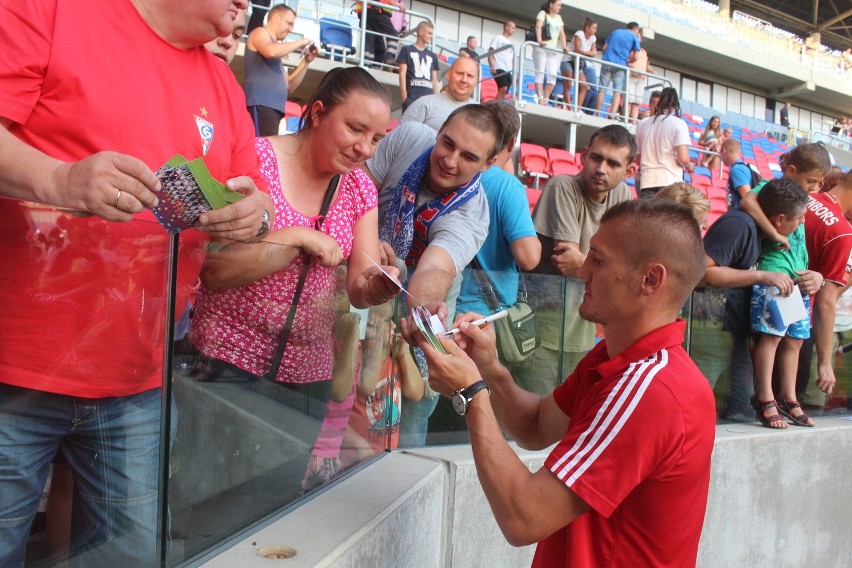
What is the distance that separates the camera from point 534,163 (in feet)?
37.9

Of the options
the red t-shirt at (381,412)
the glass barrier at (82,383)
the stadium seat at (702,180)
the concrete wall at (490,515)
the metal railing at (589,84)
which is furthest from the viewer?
the stadium seat at (702,180)

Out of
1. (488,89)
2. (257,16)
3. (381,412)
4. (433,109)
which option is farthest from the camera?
(488,89)

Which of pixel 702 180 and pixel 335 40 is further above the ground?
pixel 335 40

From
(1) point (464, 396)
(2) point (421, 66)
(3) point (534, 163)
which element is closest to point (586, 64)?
(3) point (534, 163)

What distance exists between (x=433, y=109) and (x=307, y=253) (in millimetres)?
2577

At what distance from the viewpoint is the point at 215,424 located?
1615 mm

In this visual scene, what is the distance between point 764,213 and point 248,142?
304 centimetres

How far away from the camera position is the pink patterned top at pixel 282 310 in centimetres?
167

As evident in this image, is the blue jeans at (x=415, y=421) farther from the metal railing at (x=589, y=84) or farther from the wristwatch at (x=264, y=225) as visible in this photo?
the metal railing at (x=589, y=84)

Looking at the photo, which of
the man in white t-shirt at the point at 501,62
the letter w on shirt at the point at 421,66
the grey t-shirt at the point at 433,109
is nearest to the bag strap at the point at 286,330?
the grey t-shirt at the point at 433,109

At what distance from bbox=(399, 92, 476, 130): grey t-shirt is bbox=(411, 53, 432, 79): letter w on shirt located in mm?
3577

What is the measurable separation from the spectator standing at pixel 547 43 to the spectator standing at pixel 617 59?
100cm

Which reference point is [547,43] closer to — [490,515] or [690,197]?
[690,197]

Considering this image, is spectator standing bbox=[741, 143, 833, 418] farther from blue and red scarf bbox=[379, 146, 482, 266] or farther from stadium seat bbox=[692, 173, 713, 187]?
stadium seat bbox=[692, 173, 713, 187]
